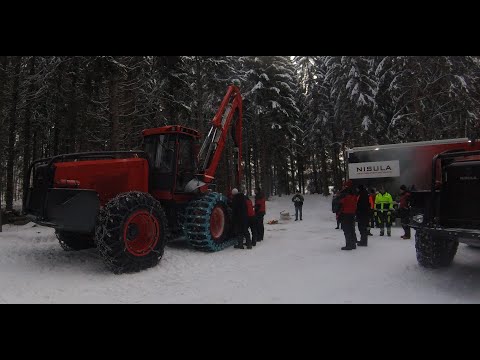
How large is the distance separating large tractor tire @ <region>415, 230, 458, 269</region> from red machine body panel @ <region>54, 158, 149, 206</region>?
5957 millimetres

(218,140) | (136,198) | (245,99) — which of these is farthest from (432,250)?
(245,99)

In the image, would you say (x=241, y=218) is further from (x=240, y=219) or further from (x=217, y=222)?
(x=217, y=222)

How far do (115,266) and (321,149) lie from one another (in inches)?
1143

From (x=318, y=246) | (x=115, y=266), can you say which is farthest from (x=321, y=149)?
(x=115, y=266)

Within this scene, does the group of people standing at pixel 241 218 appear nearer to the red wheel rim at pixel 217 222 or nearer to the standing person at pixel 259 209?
the red wheel rim at pixel 217 222

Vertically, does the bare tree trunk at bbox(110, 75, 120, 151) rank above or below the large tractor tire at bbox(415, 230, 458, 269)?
above

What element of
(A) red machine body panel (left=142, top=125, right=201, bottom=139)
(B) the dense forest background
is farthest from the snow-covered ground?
(B) the dense forest background

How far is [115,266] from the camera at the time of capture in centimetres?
636

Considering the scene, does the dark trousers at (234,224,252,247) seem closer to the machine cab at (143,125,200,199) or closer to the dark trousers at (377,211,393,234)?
the machine cab at (143,125,200,199)

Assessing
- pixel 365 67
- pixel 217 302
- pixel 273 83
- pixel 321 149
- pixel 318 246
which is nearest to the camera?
pixel 217 302

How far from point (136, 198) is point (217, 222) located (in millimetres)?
3131

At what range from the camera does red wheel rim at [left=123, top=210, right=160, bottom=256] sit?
6749mm

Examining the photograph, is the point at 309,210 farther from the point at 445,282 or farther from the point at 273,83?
the point at 445,282

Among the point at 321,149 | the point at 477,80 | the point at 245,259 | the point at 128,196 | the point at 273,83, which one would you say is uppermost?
the point at 273,83
